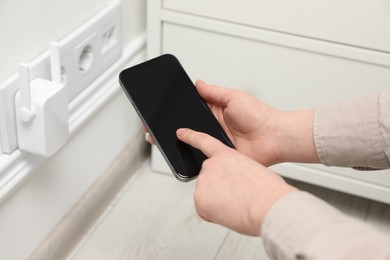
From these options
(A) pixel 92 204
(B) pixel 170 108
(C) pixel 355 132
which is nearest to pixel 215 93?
(B) pixel 170 108

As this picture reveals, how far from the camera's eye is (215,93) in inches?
27.0

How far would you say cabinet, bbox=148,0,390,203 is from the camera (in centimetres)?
74

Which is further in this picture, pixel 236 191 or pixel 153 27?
pixel 153 27

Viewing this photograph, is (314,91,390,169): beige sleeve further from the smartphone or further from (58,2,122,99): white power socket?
(58,2,122,99): white power socket

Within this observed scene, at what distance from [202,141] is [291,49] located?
0.85ft

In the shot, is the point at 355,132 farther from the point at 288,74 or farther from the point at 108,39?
the point at 108,39

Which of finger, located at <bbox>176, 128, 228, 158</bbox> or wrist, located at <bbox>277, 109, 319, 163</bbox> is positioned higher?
finger, located at <bbox>176, 128, 228, 158</bbox>

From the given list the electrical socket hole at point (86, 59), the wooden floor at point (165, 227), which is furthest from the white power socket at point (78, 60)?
the wooden floor at point (165, 227)

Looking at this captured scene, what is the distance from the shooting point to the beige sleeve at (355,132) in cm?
60

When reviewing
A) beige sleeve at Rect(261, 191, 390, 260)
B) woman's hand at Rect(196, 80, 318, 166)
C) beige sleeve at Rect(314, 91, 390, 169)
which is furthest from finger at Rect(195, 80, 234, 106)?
beige sleeve at Rect(261, 191, 390, 260)

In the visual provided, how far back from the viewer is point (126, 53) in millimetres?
857

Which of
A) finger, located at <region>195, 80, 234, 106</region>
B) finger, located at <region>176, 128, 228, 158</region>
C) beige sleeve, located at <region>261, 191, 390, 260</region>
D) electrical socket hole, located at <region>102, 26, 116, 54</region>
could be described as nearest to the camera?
beige sleeve, located at <region>261, 191, 390, 260</region>

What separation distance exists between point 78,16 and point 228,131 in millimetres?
230

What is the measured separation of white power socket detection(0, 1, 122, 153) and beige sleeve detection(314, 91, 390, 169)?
0.30m
